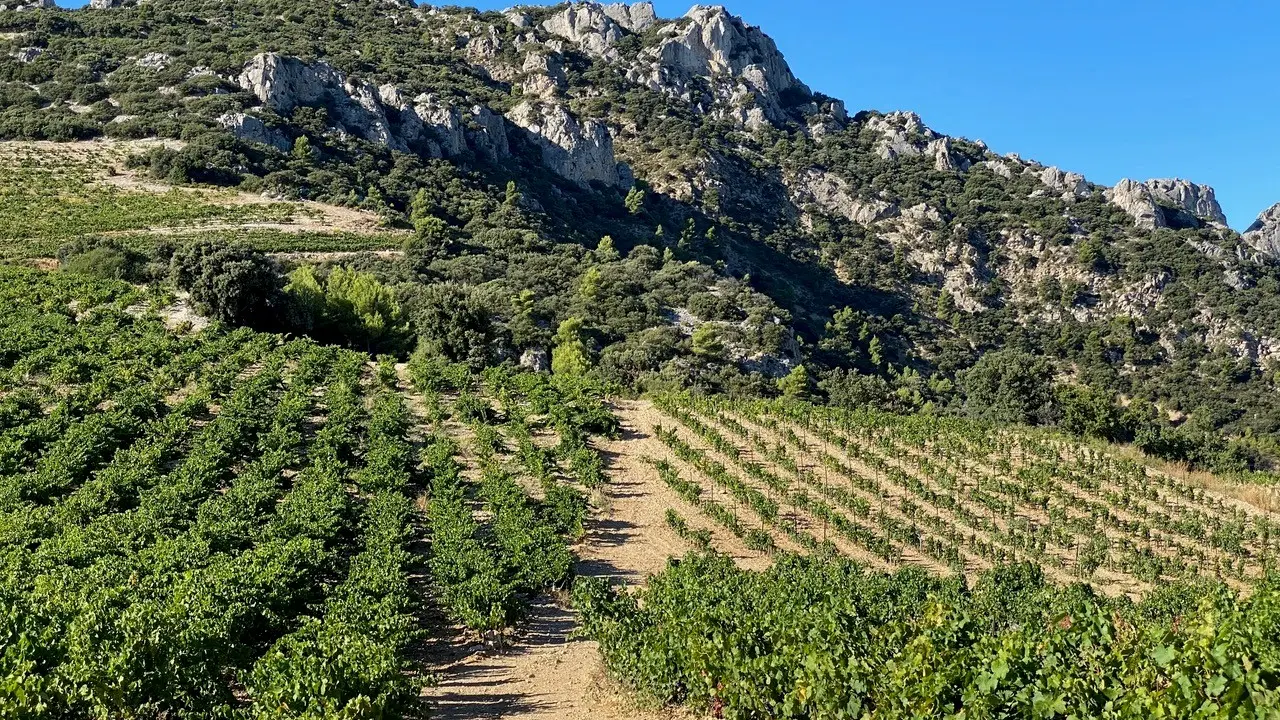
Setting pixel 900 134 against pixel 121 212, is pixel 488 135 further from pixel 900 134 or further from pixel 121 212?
pixel 900 134

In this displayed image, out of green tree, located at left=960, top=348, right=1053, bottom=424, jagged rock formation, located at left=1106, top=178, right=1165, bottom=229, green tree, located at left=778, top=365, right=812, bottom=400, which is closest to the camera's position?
green tree, located at left=960, top=348, right=1053, bottom=424

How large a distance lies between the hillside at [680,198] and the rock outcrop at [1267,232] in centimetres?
81

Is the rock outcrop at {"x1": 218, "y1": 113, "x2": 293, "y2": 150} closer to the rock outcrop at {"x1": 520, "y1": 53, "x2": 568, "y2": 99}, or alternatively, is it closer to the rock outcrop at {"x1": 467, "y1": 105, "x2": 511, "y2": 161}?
the rock outcrop at {"x1": 467, "y1": 105, "x2": 511, "y2": 161}

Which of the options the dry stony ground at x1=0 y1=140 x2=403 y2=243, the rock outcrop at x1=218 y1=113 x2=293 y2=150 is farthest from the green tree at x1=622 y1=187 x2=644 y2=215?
the rock outcrop at x1=218 y1=113 x2=293 y2=150

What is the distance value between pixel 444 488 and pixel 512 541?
17.3ft

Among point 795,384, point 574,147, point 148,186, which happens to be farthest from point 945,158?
point 148,186

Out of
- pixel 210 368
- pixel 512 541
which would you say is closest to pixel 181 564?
pixel 512 541

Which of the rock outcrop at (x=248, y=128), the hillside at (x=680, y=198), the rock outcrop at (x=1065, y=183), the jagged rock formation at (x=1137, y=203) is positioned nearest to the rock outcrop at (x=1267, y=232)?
the hillside at (x=680, y=198)

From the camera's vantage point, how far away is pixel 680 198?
120 m

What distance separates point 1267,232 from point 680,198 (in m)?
108

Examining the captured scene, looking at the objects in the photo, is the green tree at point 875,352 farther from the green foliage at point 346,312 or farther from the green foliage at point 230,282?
the green foliage at point 230,282

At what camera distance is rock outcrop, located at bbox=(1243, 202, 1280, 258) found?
142125 mm

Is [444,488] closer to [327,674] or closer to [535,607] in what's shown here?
[535,607]

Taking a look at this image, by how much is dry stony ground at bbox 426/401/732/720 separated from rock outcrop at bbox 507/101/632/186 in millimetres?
97636
